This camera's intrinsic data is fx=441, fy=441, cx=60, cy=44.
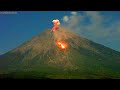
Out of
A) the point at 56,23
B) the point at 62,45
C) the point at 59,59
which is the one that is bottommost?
the point at 59,59

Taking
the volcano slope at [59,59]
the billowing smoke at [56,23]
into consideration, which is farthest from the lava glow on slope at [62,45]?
the billowing smoke at [56,23]

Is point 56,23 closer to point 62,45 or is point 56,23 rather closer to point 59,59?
point 62,45

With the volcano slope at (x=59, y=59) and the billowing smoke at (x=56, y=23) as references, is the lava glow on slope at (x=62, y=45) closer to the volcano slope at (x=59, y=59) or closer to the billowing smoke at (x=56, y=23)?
the volcano slope at (x=59, y=59)

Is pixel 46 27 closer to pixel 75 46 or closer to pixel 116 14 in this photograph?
pixel 75 46

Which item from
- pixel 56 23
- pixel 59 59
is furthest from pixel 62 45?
pixel 56 23

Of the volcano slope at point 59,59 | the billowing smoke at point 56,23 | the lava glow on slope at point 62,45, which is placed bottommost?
the volcano slope at point 59,59

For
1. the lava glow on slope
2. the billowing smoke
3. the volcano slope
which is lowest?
the volcano slope

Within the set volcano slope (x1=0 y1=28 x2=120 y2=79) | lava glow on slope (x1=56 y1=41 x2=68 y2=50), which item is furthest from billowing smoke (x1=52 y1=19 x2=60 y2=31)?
lava glow on slope (x1=56 y1=41 x2=68 y2=50)

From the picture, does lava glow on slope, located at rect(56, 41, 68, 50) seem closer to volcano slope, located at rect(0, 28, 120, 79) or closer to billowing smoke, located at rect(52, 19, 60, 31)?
volcano slope, located at rect(0, 28, 120, 79)
